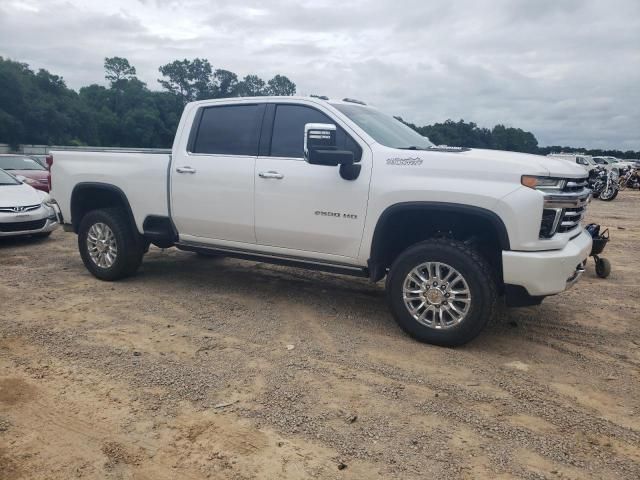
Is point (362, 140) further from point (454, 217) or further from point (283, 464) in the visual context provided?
point (283, 464)

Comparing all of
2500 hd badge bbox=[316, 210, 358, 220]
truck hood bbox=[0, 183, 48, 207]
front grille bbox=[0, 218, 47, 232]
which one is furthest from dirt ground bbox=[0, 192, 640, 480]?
truck hood bbox=[0, 183, 48, 207]

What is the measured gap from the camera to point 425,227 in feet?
15.4

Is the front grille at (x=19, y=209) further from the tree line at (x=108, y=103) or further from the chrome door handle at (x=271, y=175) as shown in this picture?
the tree line at (x=108, y=103)

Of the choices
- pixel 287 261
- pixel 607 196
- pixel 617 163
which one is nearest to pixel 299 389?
pixel 287 261

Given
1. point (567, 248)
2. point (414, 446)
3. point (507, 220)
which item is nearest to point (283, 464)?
point (414, 446)

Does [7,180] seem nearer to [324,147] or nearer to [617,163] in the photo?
[324,147]

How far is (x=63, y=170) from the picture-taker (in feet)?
21.0

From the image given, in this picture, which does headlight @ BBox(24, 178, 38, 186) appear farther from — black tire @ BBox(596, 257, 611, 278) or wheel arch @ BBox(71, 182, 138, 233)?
black tire @ BBox(596, 257, 611, 278)

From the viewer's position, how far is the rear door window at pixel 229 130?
5.29 metres

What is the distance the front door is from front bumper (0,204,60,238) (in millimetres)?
4900

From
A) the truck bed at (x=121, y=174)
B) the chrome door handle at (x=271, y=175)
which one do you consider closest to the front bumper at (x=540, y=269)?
the chrome door handle at (x=271, y=175)

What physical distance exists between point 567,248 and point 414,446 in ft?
6.87

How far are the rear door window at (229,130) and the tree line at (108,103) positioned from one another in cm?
3137

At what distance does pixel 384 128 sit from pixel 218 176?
1680 millimetres
